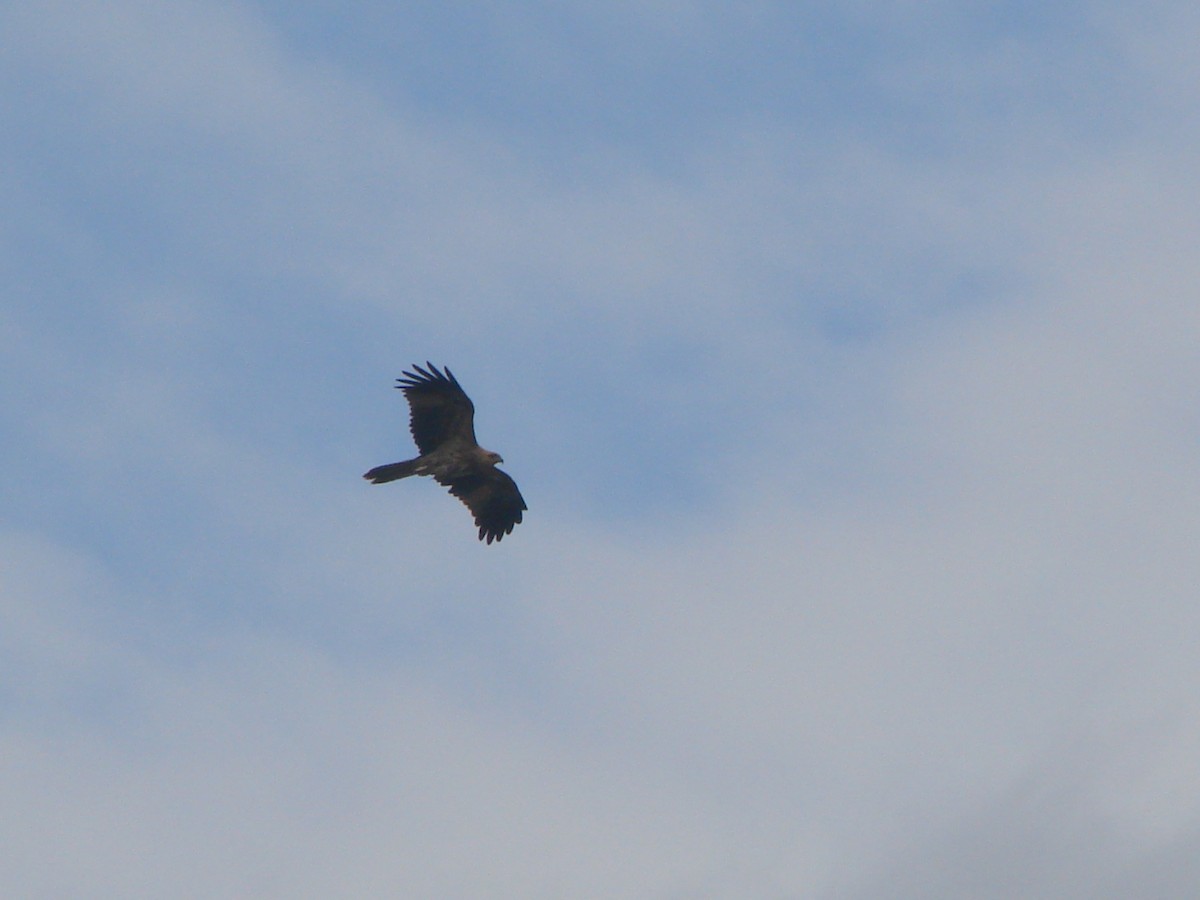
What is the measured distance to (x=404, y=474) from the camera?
4138cm

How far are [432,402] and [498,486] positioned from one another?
3288 mm

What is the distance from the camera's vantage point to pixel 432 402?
41.8m

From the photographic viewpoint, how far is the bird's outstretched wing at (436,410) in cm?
4178

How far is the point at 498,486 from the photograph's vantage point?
4391 centimetres

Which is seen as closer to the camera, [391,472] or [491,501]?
[391,472]

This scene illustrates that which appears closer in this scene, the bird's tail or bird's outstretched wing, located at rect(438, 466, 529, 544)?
the bird's tail

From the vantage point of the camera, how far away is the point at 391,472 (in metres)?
41.0

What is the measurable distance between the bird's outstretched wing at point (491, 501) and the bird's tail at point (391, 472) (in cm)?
222

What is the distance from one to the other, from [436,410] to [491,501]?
11.2 ft

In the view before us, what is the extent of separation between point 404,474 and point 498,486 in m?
3.31

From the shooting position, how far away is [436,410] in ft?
137

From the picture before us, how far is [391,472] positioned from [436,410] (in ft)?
6.63

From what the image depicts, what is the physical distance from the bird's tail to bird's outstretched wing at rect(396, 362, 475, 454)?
80 cm

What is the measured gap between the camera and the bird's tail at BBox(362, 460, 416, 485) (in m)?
40.6
